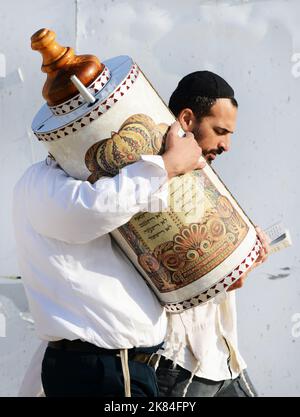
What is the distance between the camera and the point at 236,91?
3.22 metres

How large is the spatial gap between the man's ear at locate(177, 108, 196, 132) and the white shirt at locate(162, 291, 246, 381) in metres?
0.44

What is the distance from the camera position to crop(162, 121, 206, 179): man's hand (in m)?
2.04

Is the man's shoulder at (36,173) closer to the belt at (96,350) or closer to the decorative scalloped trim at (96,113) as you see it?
the decorative scalloped trim at (96,113)

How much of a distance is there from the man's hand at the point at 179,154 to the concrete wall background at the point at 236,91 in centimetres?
108

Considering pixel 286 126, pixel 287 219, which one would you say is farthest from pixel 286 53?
pixel 287 219

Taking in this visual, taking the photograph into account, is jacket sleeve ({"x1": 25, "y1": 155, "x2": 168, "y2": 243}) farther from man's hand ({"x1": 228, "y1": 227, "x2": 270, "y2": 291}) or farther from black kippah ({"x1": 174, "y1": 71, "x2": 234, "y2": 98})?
black kippah ({"x1": 174, "y1": 71, "x2": 234, "y2": 98})

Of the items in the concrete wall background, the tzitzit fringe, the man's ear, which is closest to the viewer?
the tzitzit fringe

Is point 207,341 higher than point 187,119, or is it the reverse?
point 187,119

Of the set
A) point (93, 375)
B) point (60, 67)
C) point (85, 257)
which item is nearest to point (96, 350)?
point (93, 375)

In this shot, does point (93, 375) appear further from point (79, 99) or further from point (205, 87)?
point (205, 87)

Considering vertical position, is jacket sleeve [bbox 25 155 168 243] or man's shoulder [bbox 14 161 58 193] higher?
man's shoulder [bbox 14 161 58 193]

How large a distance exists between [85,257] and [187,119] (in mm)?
496

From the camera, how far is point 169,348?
2371 millimetres

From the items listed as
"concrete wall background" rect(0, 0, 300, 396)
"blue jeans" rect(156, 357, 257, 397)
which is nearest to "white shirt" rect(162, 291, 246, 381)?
"blue jeans" rect(156, 357, 257, 397)
